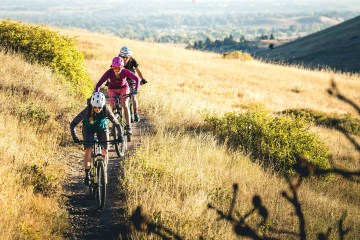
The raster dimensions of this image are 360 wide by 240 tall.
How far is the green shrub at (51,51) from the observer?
14.3m

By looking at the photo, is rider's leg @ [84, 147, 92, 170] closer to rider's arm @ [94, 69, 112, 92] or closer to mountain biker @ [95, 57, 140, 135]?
rider's arm @ [94, 69, 112, 92]

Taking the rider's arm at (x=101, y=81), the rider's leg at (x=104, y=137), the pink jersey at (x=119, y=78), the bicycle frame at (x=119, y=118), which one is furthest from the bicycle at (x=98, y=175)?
the pink jersey at (x=119, y=78)

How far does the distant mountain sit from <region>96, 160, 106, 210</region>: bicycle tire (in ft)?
212

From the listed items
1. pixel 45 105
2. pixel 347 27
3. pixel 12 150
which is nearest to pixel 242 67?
pixel 45 105

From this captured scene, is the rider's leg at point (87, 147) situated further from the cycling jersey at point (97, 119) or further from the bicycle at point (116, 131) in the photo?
the bicycle at point (116, 131)

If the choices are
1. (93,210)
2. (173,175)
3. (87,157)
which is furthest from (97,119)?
(173,175)

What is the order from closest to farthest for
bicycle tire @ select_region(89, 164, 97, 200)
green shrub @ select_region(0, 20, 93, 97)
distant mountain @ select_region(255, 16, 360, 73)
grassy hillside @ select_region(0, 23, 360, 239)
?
1. grassy hillside @ select_region(0, 23, 360, 239)
2. bicycle tire @ select_region(89, 164, 97, 200)
3. green shrub @ select_region(0, 20, 93, 97)
4. distant mountain @ select_region(255, 16, 360, 73)

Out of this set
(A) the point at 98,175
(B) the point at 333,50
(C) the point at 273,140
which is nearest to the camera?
(A) the point at 98,175

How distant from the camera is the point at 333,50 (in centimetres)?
8294

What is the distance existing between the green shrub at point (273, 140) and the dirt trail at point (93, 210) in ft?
11.2

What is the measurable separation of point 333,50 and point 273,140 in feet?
264

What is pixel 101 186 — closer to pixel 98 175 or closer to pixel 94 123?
pixel 98 175

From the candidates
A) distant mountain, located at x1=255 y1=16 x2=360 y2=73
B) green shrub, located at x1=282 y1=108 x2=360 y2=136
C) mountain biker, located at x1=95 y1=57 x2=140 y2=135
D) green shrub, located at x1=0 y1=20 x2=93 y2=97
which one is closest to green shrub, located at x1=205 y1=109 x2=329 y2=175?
mountain biker, located at x1=95 y1=57 x2=140 y2=135

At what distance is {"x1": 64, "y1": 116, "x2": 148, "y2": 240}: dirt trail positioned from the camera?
20.4 feet
